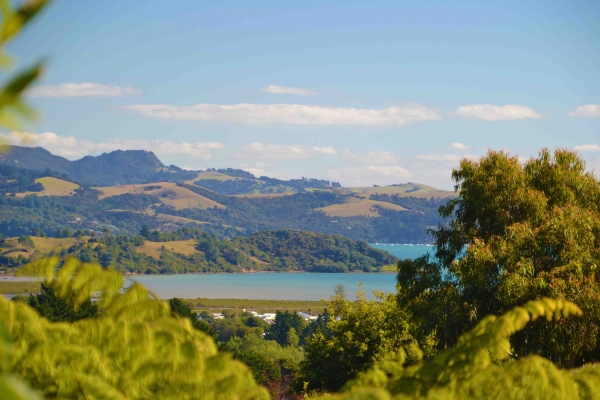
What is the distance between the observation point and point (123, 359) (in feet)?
8.57

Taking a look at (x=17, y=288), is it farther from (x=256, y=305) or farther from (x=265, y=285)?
(x=265, y=285)

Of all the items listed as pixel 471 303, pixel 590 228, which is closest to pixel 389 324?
pixel 471 303

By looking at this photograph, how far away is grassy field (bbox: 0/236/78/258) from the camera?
14143 centimetres

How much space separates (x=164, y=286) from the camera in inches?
5404

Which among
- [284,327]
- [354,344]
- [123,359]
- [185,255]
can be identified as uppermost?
[123,359]

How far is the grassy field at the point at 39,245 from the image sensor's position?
141425 millimetres

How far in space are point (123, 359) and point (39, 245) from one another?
6435 inches

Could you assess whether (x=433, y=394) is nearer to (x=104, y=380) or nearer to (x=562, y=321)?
(x=104, y=380)

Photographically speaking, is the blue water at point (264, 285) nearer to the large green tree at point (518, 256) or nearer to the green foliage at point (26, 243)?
the green foliage at point (26, 243)

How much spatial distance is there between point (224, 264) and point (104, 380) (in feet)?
620

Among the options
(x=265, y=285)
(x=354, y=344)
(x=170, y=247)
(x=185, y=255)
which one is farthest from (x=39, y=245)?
(x=354, y=344)

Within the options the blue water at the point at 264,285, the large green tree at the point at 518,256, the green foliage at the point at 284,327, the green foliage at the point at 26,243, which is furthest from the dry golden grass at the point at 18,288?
the large green tree at the point at 518,256

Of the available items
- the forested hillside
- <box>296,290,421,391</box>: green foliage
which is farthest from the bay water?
<box>296,290,421,391</box>: green foliage

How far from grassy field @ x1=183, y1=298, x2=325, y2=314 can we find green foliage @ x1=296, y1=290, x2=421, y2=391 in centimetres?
8653
